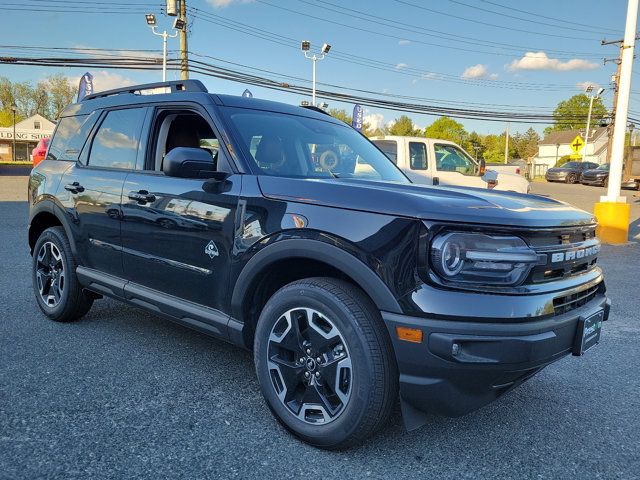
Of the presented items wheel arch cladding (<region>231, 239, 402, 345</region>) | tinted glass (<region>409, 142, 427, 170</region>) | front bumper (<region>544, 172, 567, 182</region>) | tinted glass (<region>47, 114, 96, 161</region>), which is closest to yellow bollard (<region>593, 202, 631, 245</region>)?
tinted glass (<region>409, 142, 427, 170</region>)

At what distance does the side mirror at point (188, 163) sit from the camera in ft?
9.56

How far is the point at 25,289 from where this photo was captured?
546cm

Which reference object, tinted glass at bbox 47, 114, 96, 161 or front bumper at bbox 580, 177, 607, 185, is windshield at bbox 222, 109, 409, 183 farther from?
front bumper at bbox 580, 177, 607, 185

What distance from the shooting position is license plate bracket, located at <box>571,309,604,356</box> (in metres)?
2.41

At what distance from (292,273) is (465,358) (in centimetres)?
105

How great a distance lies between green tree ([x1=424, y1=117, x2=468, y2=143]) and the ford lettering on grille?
4063 inches

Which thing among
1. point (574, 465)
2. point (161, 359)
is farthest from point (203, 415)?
point (574, 465)

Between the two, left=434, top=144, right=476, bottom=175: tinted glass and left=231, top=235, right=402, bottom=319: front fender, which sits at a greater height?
left=434, top=144, right=476, bottom=175: tinted glass

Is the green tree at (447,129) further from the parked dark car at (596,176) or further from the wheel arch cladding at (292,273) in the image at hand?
the wheel arch cladding at (292,273)

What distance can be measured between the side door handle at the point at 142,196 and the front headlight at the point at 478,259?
1.94 metres

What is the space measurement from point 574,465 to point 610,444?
0.35 metres

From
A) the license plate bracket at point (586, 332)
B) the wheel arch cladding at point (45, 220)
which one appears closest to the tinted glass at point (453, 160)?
the wheel arch cladding at point (45, 220)

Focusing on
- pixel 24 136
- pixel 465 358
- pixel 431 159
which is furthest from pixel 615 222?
pixel 24 136

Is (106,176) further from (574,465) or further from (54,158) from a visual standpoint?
(574,465)
